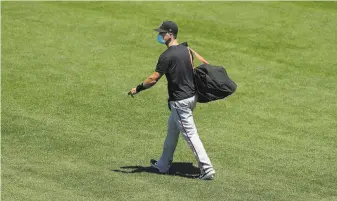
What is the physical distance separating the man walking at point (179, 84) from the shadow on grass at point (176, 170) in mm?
361

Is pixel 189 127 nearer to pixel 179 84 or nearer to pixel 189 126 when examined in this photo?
pixel 189 126

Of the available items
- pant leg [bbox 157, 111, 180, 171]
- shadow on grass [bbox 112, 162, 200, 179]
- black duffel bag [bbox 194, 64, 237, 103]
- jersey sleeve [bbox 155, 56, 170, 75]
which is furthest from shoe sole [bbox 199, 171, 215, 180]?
jersey sleeve [bbox 155, 56, 170, 75]

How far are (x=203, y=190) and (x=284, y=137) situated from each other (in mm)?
2909

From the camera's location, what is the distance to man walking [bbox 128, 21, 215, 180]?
485 inches

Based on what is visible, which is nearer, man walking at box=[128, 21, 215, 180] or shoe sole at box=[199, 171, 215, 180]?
man walking at box=[128, 21, 215, 180]

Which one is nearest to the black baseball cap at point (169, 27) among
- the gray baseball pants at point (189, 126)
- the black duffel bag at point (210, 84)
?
the black duffel bag at point (210, 84)

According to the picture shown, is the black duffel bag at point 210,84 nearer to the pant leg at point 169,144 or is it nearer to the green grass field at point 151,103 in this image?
the pant leg at point 169,144

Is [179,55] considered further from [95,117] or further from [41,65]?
[41,65]

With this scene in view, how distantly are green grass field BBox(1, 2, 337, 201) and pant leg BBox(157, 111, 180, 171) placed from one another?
8.5 inches

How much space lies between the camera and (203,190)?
12.0 m

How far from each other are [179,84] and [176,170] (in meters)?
1.43

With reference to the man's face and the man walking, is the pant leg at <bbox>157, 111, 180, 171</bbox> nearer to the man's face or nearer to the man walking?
the man walking

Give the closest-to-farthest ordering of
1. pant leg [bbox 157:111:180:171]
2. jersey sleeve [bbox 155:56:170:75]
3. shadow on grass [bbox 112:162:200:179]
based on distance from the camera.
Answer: jersey sleeve [bbox 155:56:170:75]
pant leg [bbox 157:111:180:171]
shadow on grass [bbox 112:162:200:179]

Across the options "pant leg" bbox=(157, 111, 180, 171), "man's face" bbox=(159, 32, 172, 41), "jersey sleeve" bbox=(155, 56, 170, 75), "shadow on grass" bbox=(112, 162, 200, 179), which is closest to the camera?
"jersey sleeve" bbox=(155, 56, 170, 75)
